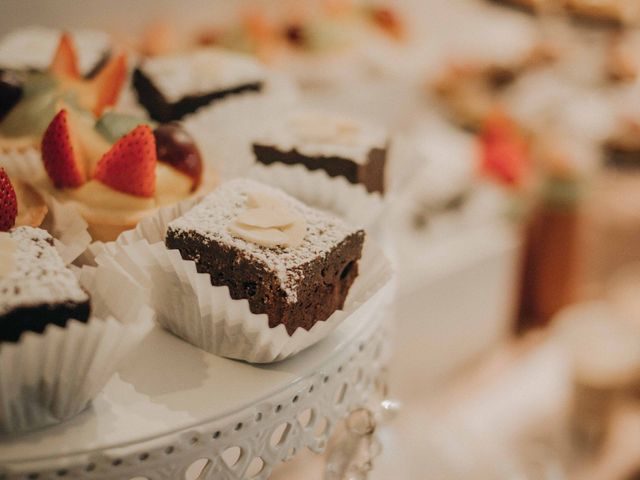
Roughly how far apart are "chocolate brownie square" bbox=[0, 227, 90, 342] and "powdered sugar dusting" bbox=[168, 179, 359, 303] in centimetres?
18

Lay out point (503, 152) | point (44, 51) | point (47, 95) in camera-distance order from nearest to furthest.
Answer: point (47, 95), point (44, 51), point (503, 152)

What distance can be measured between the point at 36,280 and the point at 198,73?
33.4 inches

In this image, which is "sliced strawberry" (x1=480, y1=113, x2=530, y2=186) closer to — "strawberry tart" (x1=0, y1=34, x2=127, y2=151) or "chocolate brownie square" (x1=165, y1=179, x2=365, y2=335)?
"strawberry tart" (x1=0, y1=34, x2=127, y2=151)

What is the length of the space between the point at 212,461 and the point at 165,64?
38.5 inches

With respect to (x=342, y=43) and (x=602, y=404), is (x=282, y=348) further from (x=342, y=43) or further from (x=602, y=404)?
(x=342, y=43)

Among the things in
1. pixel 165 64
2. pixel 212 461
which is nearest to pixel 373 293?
pixel 212 461

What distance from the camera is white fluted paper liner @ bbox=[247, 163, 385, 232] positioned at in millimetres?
1188

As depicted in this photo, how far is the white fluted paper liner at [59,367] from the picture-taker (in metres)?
0.70

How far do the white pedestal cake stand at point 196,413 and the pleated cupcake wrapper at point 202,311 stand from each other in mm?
19

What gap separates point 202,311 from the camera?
88 centimetres

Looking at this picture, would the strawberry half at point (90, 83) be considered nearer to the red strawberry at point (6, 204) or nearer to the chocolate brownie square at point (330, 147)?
the chocolate brownie square at point (330, 147)

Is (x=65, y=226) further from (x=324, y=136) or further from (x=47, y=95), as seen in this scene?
(x=324, y=136)

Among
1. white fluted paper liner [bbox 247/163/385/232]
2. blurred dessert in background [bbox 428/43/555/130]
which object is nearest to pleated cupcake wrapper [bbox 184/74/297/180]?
white fluted paper liner [bbox 247/163/385/232]

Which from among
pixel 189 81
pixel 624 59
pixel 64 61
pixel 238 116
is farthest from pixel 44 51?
pixel 624 59
